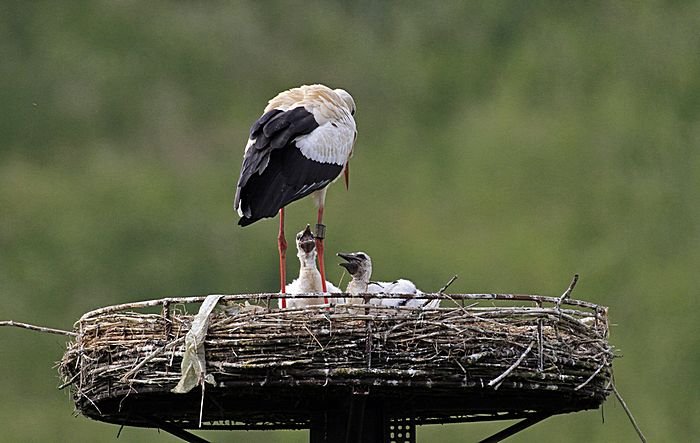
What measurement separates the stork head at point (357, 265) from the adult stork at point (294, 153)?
0.18 m

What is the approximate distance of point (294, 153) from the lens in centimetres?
880

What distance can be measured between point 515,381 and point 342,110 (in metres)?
2.70

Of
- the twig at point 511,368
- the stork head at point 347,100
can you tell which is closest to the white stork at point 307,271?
the stork head at point 347,100

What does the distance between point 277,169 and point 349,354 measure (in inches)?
65.6

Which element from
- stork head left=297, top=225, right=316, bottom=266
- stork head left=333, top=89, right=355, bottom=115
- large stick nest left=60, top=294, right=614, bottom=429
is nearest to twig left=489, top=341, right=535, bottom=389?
large stick nest left=60, top=294, right=614, bottom=429

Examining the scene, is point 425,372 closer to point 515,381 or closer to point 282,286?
point 515,381

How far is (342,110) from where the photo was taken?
31.3ft

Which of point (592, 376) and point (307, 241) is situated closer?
point (592, 376)

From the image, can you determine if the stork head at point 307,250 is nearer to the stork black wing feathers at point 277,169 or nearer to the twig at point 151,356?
the stork black wing feathers at point 277,169

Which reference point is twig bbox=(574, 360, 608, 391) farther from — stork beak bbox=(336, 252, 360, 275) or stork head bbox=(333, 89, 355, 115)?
stork head bbox=(333, 89, 355, 115)

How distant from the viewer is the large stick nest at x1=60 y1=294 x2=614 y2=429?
292 inches

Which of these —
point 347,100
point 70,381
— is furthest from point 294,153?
point 70,381

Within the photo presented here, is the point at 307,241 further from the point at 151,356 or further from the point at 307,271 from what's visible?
the point at 151,356

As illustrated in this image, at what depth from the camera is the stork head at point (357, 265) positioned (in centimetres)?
926
